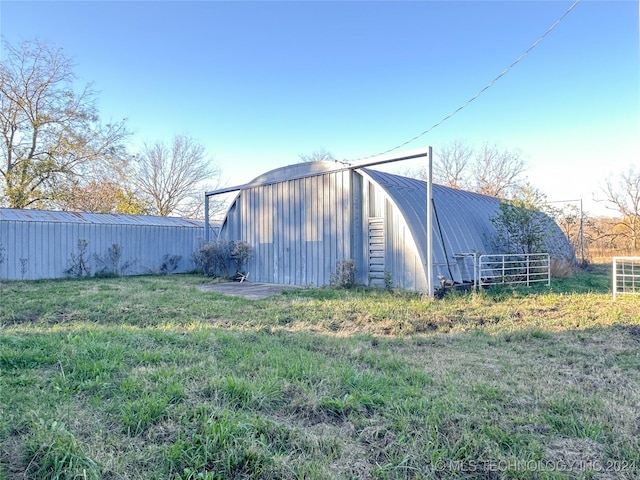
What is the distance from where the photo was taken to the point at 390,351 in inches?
180

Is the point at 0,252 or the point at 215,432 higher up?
the point at 0,252

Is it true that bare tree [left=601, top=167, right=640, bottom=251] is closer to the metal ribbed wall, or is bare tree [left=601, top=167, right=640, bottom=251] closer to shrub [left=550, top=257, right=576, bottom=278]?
shrub [left=550, top=257, right=576, bottom=278]

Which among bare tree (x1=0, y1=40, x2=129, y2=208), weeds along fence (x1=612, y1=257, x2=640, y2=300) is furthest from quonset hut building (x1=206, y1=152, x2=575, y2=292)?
bare tree (x1=0, y1=40, x2=129, y2=208)

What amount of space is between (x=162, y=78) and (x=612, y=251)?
1090 inches

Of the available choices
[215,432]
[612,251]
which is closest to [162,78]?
[215,432]

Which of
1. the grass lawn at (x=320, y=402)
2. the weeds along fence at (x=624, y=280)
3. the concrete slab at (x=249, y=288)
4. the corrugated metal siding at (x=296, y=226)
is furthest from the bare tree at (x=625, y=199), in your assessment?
the concrete slab at (x=249, y=288)

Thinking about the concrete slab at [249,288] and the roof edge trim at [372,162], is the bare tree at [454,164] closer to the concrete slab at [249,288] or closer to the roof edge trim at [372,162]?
the roof edge trim at [372,162]

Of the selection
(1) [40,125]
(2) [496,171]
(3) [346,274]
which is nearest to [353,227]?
(3) [346,274]

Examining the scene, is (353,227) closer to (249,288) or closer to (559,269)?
(249,288)

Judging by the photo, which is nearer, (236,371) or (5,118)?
(236,371)

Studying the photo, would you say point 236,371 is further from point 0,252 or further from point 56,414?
point 0,252

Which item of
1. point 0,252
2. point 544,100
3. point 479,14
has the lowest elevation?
point 0,252

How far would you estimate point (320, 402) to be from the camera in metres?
2.91

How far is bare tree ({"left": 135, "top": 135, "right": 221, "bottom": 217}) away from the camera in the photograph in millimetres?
28297
